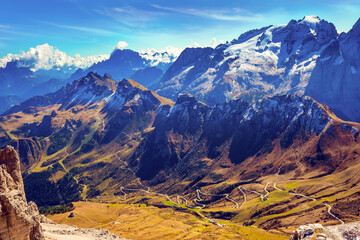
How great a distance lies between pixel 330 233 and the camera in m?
45.0

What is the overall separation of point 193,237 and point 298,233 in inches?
6464

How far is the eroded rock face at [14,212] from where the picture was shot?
65562 millimetres

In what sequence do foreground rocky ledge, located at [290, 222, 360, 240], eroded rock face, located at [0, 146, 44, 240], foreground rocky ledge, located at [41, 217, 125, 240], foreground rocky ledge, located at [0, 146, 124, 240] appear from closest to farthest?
foreground rocky ledge, located at [290, 222, 360, 240]
eroded rock face, located at [0, 146, 44, 240]
foreground rocky ledge, located at [0, 146, 124, 240]
foreground rocky ledge, located at [41, 217, 125, 240]

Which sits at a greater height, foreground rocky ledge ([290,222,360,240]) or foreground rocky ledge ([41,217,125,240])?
foreground rocky ledge ([290,222,360,240])

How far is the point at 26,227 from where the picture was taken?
229ft

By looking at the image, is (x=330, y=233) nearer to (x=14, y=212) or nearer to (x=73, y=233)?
(x=14, y=212)

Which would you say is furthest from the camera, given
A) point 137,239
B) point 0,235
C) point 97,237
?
point 137,239

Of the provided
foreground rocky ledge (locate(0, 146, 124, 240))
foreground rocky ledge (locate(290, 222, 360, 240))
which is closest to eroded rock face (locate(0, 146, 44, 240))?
foreground rocky ledge (locate(0, 146, 124, 240))

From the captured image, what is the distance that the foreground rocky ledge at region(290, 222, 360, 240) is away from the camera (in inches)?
1681

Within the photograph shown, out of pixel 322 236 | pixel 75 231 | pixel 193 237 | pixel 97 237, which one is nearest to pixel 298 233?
pixel 322 236

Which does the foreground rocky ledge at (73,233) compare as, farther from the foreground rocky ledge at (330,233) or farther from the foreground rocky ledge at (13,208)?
the foreground rocky ledge at (330,233)

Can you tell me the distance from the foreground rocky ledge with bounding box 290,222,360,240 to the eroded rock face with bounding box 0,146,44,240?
66659mm

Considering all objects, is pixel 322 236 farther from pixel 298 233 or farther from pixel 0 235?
pixel 0 235

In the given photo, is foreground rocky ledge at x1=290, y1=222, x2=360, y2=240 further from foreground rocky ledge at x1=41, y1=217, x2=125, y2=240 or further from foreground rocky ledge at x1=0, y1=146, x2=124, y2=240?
foreground rocky ledge at x1=41, y1=217, x2=125, y2=240
